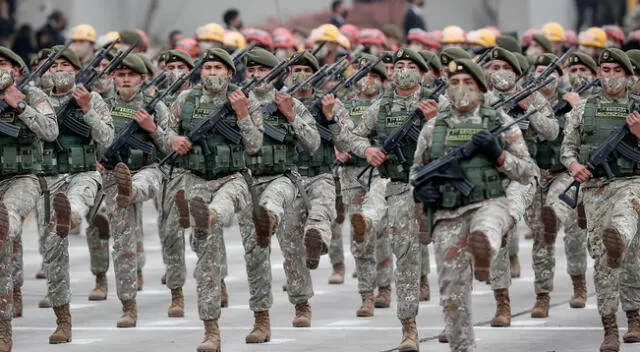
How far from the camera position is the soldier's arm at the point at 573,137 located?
658 inches

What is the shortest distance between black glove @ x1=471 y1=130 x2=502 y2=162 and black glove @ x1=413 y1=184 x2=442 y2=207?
43cm

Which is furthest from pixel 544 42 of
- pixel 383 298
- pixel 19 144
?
pixel 19 144

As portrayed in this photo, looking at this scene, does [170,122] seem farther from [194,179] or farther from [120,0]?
[120,0]

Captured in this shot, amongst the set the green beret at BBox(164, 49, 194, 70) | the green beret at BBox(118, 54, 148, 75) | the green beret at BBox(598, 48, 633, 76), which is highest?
the green beret at BBox(164, 49, 194, 70)

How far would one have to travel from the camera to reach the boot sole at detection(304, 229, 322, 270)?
17172 mm

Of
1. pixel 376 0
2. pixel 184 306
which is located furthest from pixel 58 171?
pixel 376 0

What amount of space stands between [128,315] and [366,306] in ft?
7.10

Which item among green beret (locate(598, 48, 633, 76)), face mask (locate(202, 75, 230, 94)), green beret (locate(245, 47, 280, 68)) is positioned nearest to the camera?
green beret (locate(598, 48, 633, 76))

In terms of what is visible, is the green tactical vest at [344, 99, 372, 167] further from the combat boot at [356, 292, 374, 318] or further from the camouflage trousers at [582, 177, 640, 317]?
the camouflage trousers at [582, 177, 640, 317]

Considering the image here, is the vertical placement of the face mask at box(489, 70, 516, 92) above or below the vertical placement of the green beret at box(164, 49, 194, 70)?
below

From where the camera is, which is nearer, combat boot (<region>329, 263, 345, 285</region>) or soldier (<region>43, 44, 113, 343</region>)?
soldier (<region>43, 44, 113, 343</region>)

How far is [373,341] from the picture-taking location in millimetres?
17094

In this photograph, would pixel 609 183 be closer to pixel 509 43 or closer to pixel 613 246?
pixel 613 246

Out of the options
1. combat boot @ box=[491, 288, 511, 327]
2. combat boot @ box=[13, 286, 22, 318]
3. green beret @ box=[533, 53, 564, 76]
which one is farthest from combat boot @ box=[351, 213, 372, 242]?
combat boot @ box=[13, 286, 22, 318]
